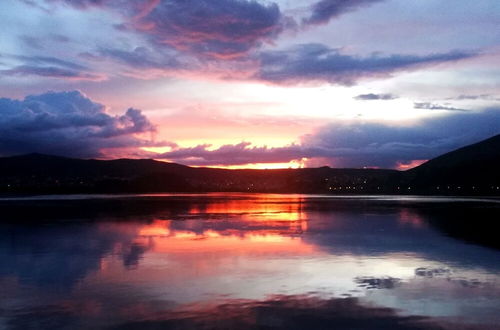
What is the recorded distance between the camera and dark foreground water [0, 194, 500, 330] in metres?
14.2

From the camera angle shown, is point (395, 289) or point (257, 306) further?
point (395, 289)

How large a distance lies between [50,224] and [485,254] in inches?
1427

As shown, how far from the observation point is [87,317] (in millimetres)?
14375

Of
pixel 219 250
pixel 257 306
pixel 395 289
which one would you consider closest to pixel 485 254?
pixel 395 289

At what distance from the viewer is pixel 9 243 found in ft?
103

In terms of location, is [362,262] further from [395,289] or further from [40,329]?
[40,329]

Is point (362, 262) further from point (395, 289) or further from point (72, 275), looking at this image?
point (72, 275)

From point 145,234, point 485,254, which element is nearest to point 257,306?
point 485,254

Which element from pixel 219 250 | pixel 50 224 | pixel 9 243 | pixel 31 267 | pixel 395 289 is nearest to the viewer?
pixel 395 289

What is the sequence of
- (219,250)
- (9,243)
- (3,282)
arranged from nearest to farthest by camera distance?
1. (3,282)
2. (219,250)
3. (9,243)

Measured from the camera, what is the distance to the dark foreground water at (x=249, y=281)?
1420 centimetres

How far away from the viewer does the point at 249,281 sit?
63.9ft

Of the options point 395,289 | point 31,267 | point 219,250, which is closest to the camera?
point 395,289

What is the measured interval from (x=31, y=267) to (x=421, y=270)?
17872 mm
